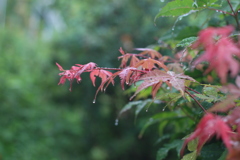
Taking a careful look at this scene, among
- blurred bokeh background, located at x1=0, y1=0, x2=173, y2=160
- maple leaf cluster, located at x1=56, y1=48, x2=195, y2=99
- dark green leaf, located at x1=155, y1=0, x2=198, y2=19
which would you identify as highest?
dark green leaf, located at x1=155, y1=0, x2=198, y2=19

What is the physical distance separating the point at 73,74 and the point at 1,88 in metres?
3.31

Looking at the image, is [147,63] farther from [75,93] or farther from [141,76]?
[75,93]

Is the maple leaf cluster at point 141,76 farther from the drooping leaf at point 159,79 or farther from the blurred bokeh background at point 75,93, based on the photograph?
the blurred bokeh background at point 75,93

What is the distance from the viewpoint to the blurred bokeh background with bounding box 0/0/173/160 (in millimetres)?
3941

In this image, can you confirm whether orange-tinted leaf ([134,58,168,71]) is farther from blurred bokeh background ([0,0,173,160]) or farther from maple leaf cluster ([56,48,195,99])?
blurred bokeh background ([0,0,173,160])

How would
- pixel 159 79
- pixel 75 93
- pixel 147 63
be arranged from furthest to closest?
pixel 75 93, pixel 147 63, pixel 159 79

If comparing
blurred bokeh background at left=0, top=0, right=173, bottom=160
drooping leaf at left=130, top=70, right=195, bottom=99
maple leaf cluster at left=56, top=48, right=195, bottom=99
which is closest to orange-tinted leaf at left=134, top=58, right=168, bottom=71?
maple leaf cluster at left=56, top=48, right=195, bottom=99

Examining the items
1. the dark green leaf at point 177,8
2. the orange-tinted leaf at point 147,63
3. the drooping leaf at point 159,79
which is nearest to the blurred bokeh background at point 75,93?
the dark green leaf at point 177,8

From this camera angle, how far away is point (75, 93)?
14.7 ft

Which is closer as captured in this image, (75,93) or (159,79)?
(159,79)

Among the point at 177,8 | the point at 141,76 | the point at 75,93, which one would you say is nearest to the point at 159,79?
the point at 141,76

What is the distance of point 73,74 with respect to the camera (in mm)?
925

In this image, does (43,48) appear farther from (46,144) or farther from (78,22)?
(46,144)

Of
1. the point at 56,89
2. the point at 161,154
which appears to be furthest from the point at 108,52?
the point at 161,154
